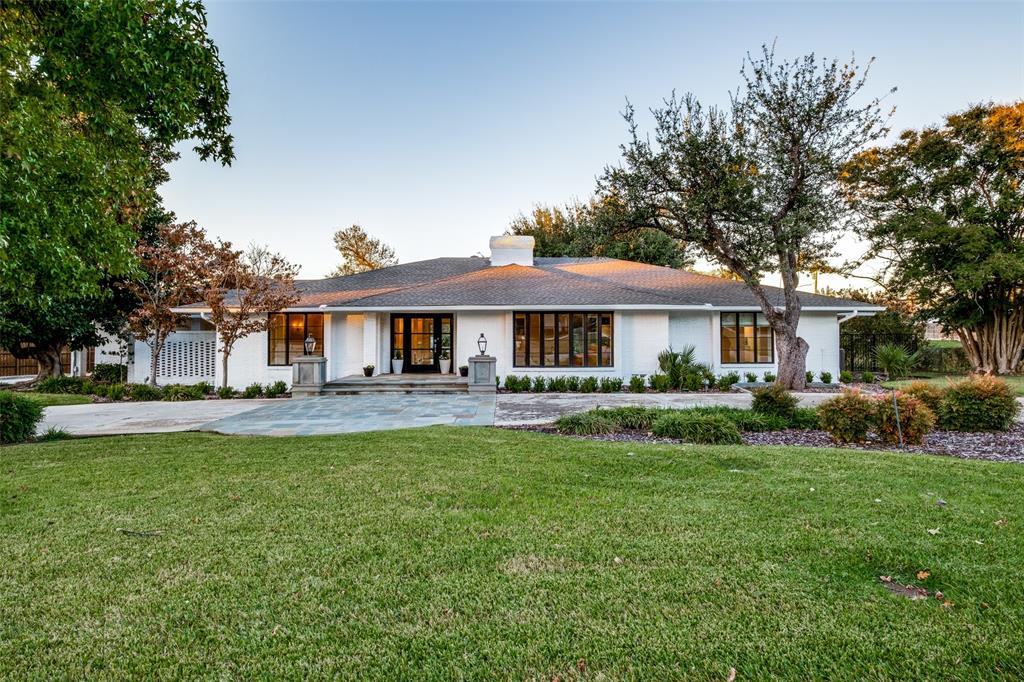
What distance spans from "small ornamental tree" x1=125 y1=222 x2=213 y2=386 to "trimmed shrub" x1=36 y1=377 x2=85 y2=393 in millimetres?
2168

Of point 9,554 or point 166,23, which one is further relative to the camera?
point 166,23

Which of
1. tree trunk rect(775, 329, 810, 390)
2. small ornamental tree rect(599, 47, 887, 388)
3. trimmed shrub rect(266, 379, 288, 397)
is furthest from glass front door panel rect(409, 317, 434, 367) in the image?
tree trunk rect(775, 329, 810, 390)

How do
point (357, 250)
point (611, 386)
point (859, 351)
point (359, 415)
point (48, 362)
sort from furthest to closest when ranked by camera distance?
point (357, 250)
point (859, 351)
point (48, 362)
point (611, 386)
point (359, 415)

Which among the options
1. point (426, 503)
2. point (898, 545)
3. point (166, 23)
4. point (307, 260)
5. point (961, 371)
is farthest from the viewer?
point (307, 260)

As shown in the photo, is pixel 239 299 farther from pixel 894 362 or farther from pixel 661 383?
pixel 894 362

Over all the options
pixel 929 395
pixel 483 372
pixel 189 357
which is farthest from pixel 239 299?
pixel 929 395

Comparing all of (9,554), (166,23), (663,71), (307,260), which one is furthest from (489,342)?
(307,260)

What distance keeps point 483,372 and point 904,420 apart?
31.1 feet

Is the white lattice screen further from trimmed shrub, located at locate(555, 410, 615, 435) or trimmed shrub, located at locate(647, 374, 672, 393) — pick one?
trimmed shrub, located at locate(647, 374, 672, 393)

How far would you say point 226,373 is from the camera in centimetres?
1423

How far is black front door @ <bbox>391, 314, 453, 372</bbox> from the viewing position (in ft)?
52.3

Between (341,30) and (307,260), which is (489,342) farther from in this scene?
(307,260)

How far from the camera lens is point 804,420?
7.88 metres

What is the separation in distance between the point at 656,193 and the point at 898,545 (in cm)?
1062
